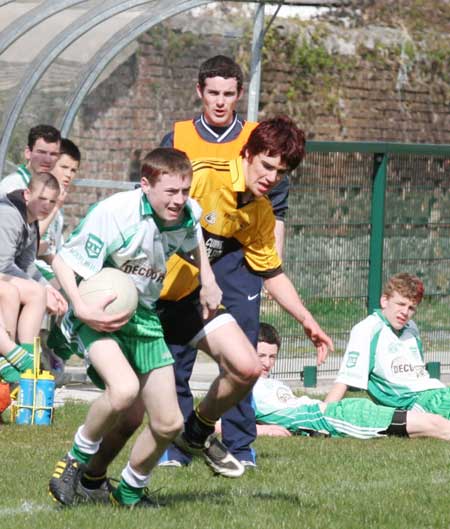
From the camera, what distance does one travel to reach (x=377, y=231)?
44.0ft

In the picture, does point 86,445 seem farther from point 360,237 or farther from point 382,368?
point 360,237

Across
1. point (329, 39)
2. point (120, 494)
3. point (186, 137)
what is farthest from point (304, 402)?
point (329, 39)

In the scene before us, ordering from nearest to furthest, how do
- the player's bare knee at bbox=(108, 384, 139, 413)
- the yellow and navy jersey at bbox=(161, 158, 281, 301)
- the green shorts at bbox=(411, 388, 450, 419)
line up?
the player's bare knee at bbox=(108, 384, 139, 413), the yellow and navy jersey at bbox=(161, 158, 281, 301), the green shorts at bbox=(411, 388, 450, 419)

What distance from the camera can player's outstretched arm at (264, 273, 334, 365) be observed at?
24.7ft

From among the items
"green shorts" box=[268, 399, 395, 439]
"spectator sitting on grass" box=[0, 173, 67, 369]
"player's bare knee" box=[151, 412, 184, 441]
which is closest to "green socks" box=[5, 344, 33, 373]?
"spectator sitting on grass" box=[0, 173, 67, 369]

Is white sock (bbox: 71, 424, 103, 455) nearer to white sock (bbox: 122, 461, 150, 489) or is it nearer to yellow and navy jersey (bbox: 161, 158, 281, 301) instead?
white sock (bbox: 122, 461, 150, 489)

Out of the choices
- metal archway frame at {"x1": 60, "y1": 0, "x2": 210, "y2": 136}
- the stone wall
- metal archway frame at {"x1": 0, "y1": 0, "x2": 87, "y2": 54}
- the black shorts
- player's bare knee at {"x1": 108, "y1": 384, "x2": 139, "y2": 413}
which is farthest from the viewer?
the stone wall

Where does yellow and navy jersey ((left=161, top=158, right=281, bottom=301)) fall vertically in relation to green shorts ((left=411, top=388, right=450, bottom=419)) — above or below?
above

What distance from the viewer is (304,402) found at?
1020 centimetres

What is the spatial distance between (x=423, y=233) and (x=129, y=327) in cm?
747

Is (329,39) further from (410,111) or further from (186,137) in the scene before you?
(186,137)

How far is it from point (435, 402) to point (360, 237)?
10.9 feet

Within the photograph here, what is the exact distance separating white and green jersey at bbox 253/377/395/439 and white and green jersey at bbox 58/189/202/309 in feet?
11.4

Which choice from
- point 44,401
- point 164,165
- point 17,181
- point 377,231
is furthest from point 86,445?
point 377,231
